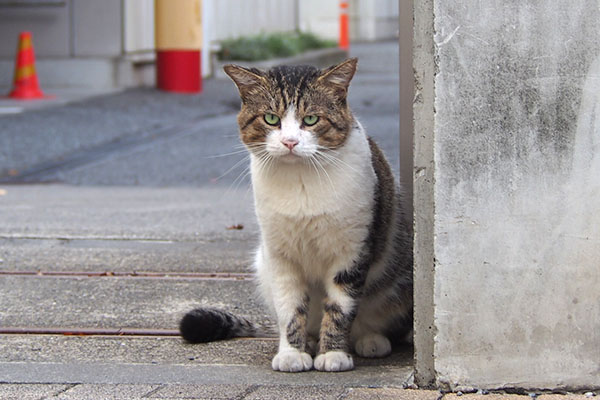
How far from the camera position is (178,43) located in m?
12.9

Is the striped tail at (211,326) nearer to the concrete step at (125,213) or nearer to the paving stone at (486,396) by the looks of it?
the paving stone at (486,396)

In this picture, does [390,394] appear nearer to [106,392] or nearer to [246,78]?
[106,392]

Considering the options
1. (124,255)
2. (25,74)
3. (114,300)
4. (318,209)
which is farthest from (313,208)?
(25,74)

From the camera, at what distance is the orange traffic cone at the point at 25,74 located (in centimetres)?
1210

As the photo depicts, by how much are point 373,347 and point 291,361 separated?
0.39 metres

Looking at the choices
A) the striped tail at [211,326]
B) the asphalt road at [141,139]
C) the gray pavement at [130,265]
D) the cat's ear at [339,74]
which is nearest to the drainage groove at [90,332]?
the gray pavement at [130,265]

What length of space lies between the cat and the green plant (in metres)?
12.7

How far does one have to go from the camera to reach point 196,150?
357 inches

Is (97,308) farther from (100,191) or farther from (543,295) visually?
(100,191)

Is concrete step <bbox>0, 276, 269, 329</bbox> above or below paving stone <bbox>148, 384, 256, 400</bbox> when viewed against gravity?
above

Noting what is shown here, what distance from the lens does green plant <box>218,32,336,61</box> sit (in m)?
16.2

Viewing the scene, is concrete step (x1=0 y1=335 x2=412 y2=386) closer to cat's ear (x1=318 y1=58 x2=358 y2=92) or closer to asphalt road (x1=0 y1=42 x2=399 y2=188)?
cat's ear (x1=318 y1=58 x2=358 y2=92)

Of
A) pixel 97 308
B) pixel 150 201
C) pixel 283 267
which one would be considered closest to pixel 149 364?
pixel 283 267

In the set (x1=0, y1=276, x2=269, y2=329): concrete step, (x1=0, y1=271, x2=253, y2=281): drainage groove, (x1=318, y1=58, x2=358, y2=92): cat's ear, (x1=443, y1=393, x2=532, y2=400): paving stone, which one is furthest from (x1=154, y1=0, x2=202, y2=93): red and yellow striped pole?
(x1=443, y1=393, x2=532, y2=400): paving stone
